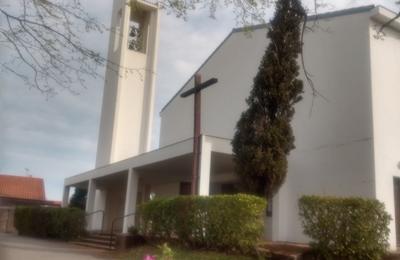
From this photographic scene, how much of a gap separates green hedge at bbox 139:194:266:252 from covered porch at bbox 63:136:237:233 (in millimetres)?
1211

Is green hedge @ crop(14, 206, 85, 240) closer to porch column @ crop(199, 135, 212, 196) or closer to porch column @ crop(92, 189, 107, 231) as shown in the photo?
porch column @ crop(92, 189, 107, 231)

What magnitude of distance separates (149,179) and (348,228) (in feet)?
41.2

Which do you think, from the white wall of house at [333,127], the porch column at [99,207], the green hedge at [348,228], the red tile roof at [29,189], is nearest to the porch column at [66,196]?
the porch column at [99,207]

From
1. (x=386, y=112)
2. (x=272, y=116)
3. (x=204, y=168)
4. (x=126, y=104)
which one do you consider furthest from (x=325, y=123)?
(x=126, y=104)

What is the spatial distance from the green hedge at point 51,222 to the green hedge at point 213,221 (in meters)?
8.31

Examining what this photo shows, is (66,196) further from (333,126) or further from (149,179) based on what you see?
(333,126)

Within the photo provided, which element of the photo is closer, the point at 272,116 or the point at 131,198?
the point at 272,116

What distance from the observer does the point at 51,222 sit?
2206 centimetres

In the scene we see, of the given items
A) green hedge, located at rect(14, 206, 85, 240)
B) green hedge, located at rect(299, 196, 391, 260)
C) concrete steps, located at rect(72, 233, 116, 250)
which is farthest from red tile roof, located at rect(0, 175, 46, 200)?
green hedge, located at rect(299, 196, 391, 260)

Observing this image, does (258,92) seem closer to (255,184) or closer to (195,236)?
(255,184)

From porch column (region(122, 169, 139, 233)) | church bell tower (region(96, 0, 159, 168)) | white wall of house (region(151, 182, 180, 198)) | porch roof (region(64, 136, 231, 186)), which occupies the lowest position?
porch column (region(122, 169, 139, 233))

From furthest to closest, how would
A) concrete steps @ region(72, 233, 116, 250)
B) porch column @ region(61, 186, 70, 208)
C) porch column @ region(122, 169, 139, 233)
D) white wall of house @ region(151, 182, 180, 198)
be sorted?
porch column @ region(61, 186, 70, 208) < white wall of house @ region(151, 182, 180, 198) < porch column @ region(122, 169, 139, 233) < concrete steps @ region(72, 233, 116, 250)

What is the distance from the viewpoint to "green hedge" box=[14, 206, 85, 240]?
20984mm

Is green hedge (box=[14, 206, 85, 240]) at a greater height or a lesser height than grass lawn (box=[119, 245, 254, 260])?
greater
